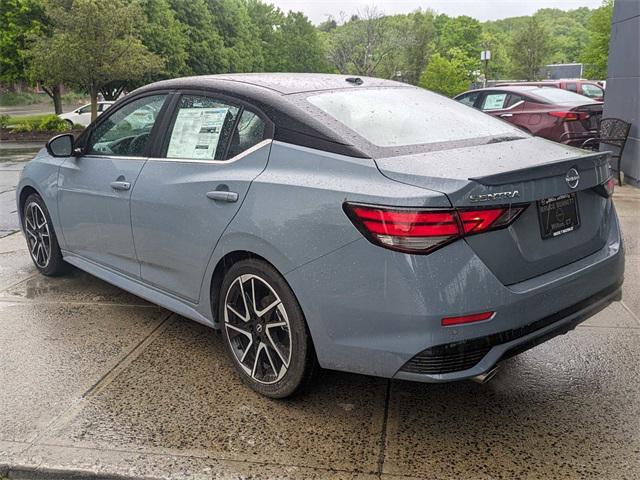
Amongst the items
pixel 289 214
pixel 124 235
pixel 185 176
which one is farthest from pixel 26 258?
pixel 289 214

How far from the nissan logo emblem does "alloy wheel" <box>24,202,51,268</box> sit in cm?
393

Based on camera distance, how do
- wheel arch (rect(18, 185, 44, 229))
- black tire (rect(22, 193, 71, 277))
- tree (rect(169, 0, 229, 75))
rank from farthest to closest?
tree (rect(169, 0, 229, 75)) → wheel arch (rect(18, 185, 44, 229)) → black tire (rect(22, 193, 71, 277))

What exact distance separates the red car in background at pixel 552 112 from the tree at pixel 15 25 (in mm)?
29509

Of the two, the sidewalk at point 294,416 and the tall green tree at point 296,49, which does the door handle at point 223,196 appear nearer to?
the sidewalk at point 294,416

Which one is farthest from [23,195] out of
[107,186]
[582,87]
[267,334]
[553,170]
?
[582,87]

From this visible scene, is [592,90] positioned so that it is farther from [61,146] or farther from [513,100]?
[61,146]

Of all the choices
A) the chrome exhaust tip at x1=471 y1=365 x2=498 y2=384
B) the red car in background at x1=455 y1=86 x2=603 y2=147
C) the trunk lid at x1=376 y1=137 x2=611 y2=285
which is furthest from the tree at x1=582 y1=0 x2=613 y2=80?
the chrome exhaust tip at x1=471 y1=365 x2=498 y2=384

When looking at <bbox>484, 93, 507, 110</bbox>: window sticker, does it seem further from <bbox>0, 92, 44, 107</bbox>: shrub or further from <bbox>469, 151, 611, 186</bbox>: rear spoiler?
<bbox>0, 92, 44, 107</bbox>: shrub

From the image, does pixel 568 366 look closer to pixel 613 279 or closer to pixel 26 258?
pixel 613 279

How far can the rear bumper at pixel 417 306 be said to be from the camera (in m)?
2.57

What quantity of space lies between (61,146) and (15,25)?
35.2 m

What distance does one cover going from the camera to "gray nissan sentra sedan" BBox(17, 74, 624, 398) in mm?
2596

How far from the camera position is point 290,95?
3.36 m

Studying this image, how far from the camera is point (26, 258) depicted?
6027mm
